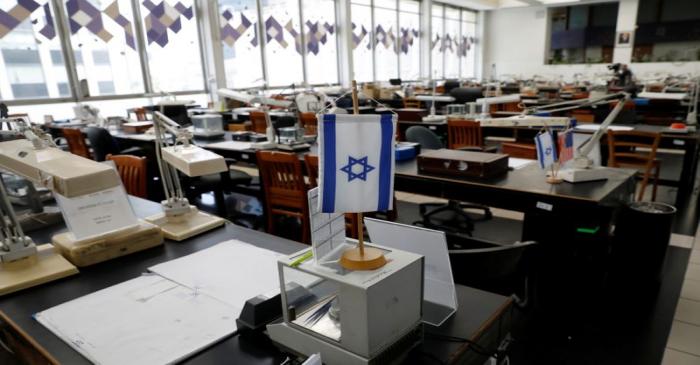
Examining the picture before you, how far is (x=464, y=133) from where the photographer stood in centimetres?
436

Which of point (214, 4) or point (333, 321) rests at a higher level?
point (214, 4)

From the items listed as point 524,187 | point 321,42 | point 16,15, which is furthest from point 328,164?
point 321,42

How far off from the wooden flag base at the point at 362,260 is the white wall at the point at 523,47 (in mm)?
14608

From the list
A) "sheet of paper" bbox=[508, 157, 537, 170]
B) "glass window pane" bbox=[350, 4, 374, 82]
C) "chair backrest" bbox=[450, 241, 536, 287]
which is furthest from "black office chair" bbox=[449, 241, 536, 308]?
"glass window pane" bbox=[350, 4, 374, 82]

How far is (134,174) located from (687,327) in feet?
10.1

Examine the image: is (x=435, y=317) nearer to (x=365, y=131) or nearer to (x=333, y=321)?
(x=333, y=321)

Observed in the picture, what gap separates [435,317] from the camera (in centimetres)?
107

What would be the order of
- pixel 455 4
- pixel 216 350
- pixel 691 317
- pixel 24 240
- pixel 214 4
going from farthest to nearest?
pixel 455 4 → pixel 214 4 → pixel 691 317 → pixel 24 240 → pixel 216 350

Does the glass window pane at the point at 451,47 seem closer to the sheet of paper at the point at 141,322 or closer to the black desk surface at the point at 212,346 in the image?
the black desk surface at the point at 212,346

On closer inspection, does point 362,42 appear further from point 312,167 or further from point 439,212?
point 312,167

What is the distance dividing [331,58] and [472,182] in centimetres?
896

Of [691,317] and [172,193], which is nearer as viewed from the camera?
[172,193]

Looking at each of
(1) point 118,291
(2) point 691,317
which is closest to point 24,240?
(1) point 118,291

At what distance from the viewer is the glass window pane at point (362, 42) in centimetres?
1098
